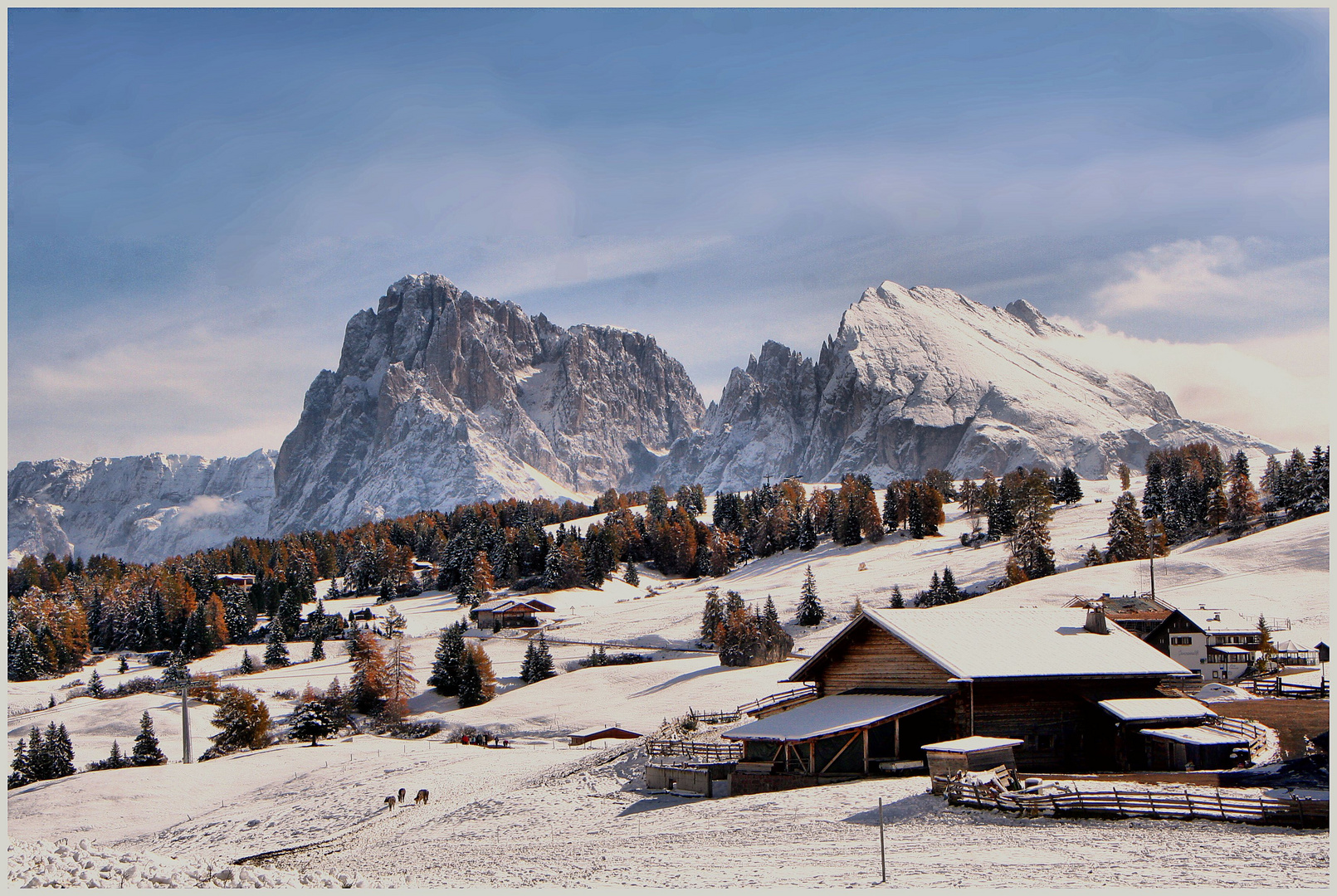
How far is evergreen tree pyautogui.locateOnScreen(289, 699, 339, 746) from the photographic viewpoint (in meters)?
58.2

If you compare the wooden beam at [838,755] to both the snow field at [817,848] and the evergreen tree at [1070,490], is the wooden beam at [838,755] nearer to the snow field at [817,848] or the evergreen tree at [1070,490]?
the snow field at [817,848]

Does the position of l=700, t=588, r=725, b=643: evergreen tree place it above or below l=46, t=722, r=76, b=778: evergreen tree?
above

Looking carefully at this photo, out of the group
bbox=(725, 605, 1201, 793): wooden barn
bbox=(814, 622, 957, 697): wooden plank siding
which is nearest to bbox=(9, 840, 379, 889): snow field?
bbox=(725, 605, 1201, 793): wooden barn

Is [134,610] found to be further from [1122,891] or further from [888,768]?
[1122,891]

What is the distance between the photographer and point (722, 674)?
65312mm

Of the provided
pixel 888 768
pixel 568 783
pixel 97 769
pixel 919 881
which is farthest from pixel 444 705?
pixel 919 881

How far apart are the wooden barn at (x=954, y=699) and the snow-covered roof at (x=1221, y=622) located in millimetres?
30636

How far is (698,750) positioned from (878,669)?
21.4 ft

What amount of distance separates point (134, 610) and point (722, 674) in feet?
267

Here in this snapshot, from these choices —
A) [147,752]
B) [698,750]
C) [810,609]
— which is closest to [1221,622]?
[810,609]

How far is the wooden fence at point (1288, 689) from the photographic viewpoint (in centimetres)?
4303

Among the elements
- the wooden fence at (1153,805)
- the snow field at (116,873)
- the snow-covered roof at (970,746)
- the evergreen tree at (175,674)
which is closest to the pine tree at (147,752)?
the evergreen tree at (175,674)

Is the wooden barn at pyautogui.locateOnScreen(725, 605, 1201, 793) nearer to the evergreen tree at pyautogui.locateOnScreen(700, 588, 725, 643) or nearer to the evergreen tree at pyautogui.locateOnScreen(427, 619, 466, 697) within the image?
the evergreen tree at pyautogui.locateOnScreen(427, 619, 466, 697)

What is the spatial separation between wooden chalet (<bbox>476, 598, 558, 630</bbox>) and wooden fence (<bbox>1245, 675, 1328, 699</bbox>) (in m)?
70.9
